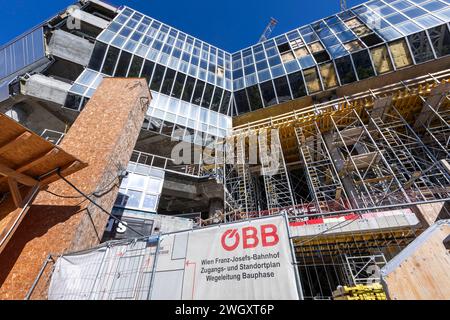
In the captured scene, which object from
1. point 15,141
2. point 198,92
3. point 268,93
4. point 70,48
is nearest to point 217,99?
point 198,92

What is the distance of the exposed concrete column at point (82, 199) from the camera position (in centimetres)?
625

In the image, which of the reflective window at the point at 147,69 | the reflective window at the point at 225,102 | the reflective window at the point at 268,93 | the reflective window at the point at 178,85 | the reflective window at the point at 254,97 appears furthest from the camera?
the reflective window at the point at 225,102

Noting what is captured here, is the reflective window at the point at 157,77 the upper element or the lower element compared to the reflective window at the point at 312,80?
upper

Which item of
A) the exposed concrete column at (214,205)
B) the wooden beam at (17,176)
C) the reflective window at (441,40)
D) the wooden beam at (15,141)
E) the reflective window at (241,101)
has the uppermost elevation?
the reflective window at (241,101)

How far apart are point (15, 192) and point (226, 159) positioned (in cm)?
1422

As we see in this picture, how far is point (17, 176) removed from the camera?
241 inches

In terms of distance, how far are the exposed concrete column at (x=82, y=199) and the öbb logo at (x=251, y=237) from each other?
205 inches

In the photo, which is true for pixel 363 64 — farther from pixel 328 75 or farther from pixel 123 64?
pixel 123 64

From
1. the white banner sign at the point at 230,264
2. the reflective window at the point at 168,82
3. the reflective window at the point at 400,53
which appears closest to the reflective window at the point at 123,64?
the reflective window at the point at 168,82

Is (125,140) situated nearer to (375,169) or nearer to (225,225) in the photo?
(225,225)

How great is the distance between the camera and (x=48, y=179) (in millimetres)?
6762

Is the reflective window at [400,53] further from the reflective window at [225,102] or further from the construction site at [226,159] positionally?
the reflective window at [225,102]

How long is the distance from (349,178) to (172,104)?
55.9 feet
